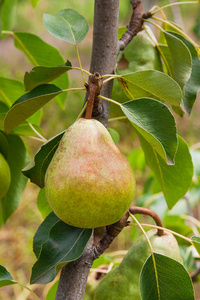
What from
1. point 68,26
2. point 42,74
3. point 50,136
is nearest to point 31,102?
point 42,74

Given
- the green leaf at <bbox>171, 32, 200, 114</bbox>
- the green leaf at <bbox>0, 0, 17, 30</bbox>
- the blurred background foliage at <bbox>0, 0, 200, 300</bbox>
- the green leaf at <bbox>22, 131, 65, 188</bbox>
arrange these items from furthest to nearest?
the blurred background foliage at <bbox>0, 0, 200, 300</bbox>
the green leaf at <bbox>0, 0, 17, 30</bbox>
the green leaf at <bbox>171, 32, 200, 114</bbox>
the green leaf at <bbox>22, 131, 65, 188</bbox>

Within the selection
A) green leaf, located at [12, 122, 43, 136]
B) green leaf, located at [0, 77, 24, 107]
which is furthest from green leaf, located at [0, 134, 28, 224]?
green leaf, located at [0, 77, 24, 107]

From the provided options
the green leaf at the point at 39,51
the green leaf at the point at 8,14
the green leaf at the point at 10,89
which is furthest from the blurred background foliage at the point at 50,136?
the green leaf at the point at 10,89

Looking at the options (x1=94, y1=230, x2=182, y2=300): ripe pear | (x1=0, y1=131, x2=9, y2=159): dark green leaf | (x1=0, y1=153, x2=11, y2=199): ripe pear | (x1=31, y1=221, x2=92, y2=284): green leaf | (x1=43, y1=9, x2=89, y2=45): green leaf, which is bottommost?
(x1=94, y1=230, x2=182, y2=300): ripe pear

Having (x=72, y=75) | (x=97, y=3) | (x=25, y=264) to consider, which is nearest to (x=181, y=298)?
(x=97, y=3)

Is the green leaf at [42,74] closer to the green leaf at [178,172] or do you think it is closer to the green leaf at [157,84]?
the green leaf at [157,84]

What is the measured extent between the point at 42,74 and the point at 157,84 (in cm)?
16

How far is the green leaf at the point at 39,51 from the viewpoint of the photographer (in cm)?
82

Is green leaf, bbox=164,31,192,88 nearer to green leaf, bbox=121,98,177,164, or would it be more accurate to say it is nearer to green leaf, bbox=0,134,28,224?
green leaf, bbox=121,98,177,164

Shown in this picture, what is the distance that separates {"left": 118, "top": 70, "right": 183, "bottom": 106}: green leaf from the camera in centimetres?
51

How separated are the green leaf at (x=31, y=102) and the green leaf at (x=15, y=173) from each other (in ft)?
0.59

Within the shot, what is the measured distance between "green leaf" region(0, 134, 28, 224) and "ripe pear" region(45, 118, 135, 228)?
272 mm

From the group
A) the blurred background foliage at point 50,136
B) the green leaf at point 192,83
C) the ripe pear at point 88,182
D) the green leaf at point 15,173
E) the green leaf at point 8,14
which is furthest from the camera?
the blurred background foliage at point 50,136

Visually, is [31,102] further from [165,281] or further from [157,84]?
[165,281]
